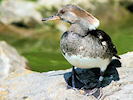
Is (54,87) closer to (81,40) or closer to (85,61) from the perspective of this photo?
(85,61)

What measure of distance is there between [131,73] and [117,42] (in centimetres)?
669

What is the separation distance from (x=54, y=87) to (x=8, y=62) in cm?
318

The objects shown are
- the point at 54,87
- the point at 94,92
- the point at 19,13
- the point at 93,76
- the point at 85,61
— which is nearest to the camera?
the point at 85,61

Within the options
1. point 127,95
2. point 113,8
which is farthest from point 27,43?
point 127,95

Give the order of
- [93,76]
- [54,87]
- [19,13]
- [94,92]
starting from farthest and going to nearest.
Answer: [19,13], [93,76], [54,87], [94,92]

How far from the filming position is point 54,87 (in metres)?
4.76

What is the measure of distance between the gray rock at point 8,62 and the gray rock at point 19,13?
596 centimetres

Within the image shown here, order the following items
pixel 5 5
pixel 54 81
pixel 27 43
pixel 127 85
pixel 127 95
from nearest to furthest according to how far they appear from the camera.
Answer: pixel 127 95 < pixel 127 85 < pixel 54 81 < pixel 27 43 < pixel 5 5

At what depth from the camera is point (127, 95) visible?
433 centimetres

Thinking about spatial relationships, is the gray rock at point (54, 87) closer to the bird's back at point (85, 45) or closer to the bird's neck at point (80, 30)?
the bird's back at point (85, 45)

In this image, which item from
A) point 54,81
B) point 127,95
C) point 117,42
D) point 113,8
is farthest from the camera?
point 113,8

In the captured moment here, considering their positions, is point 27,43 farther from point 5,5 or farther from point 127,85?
point 127,85

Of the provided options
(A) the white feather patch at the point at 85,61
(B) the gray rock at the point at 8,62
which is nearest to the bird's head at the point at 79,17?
(A) the white feather patch at the point at 85,61

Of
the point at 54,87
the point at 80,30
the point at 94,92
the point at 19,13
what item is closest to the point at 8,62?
the point at 54,87
